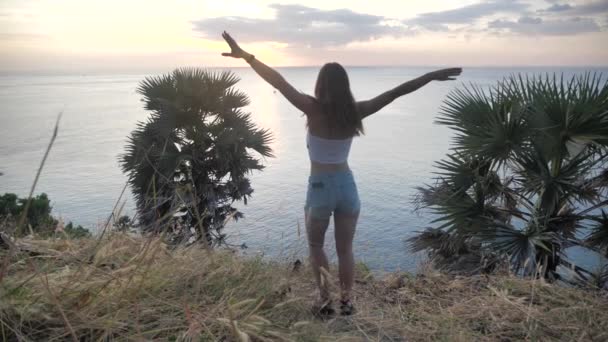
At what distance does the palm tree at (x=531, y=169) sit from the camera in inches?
208

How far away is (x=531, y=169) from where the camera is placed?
5.57 metres

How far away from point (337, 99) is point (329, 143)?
32cm

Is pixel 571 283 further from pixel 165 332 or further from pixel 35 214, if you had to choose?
pixel 35 214

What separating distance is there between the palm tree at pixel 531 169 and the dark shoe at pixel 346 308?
275 centimetres

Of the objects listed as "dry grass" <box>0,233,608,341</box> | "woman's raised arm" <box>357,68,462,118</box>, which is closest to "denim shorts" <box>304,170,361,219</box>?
"woman's raised arm" <box>357,68,462,118</box>

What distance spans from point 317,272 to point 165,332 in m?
1.47

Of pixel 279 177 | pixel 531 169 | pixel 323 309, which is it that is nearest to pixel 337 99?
pixel 323 309

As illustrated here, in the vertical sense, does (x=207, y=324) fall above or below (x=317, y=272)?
above

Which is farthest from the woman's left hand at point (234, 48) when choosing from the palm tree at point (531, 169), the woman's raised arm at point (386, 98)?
the palm tree at point (531, 169)

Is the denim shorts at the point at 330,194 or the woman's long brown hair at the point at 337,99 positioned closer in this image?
the woman's long brown hair at the point at 337,99

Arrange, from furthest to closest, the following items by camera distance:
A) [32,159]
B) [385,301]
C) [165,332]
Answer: [32,159] → [385,301] → [165,332]

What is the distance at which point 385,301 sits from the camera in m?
3.62

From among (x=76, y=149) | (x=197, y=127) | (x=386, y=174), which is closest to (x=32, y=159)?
A: (x=76, y=149)

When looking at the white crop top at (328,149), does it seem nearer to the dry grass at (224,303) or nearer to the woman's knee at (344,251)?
the woman's knee at (344,251)
